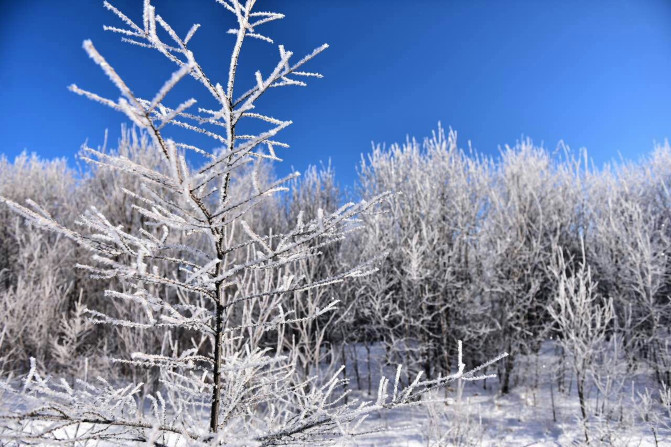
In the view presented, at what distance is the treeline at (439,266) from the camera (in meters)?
8.79

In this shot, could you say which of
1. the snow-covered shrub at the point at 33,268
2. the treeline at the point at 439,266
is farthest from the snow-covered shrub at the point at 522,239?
the snow-covered shrub at the point at 33,268

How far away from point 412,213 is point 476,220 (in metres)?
1.72

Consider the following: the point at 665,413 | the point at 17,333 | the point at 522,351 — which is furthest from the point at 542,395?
the point at 17,333

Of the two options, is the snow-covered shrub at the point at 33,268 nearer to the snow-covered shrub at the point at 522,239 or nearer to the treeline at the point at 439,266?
the treeline at the point at 439,266

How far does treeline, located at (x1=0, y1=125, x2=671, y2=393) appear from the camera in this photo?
879cm

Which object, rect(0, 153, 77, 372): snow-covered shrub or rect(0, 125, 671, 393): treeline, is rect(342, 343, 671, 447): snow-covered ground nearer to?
rect(0, 125, 671, 393): treeline

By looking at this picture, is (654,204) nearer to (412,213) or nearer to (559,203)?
(559,203)

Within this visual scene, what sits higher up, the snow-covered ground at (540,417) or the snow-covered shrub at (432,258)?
the snow-covered shrub at (432,258)

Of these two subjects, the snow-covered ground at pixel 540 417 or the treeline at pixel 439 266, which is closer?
the snow-covered ground at pixel 540 417

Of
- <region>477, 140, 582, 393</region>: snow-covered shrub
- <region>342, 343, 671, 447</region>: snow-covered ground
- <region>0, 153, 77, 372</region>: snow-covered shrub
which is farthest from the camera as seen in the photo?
<region>477, 140, 582, 393</region>: snow-covered shrub

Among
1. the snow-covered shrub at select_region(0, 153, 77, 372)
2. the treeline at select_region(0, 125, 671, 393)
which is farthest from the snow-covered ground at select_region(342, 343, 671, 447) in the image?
the snow-covered shrub at select_region(0, 153, 77, 372)

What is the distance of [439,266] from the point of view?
948cm

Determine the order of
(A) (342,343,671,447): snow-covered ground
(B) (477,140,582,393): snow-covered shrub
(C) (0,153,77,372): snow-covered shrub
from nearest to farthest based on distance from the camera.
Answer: (A) (342,343,671,447): snow-covered ground → (C) (0,153,77,372): snow-covered shrub → (B) (477,140,582,393): snow-covered shrub

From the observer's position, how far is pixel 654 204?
13070mm
